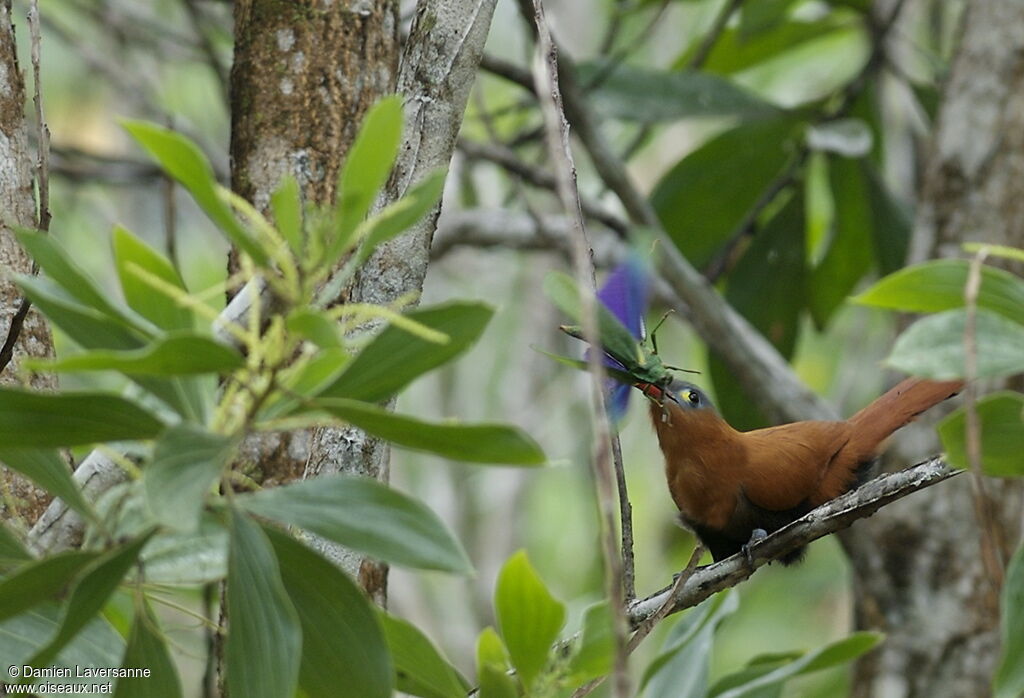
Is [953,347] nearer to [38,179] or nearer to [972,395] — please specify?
[972,395]

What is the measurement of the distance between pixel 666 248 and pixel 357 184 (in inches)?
90.0

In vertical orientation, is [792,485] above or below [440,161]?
below

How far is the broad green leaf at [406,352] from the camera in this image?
107 centimetres

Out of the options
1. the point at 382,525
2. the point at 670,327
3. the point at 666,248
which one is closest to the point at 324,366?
the point at 382,525

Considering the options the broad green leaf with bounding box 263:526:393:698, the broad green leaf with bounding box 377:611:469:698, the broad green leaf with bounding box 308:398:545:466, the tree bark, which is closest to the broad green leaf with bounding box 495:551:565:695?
the broad green leaf with bounding box 377:611:469:698

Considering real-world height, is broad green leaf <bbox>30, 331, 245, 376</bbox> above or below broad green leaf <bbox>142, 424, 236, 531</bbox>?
above

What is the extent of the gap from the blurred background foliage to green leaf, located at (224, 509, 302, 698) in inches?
50.7

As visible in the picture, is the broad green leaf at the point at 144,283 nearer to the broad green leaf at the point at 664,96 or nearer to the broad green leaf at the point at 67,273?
the broad green leaf at the point at 67,273

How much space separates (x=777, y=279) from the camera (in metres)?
4.07

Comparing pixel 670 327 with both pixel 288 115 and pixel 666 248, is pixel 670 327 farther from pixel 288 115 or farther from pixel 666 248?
pixel 288 115

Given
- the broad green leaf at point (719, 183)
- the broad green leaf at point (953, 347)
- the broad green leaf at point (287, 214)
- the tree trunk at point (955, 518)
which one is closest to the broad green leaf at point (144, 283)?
the broad green leaf at point (287, 214)

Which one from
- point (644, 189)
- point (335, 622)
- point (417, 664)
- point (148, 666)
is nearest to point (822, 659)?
point (417, 664)

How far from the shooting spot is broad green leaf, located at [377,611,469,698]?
4.99 ft

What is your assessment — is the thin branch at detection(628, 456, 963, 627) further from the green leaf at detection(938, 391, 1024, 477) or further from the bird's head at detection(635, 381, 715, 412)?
the bird's head at detection(635, 381, 715, 412)
